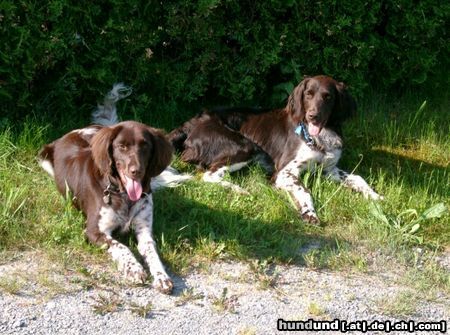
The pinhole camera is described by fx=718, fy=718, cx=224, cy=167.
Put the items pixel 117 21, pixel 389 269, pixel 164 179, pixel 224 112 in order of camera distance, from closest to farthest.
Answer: pixel 389 269, pixel 164 179, pixel 117 21, pixel 224 112

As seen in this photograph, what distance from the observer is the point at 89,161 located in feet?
16.4

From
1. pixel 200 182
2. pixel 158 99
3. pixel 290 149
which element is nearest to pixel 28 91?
pixel 158 99

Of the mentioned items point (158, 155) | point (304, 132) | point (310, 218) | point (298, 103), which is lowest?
point (310, 218)

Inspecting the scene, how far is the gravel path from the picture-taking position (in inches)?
153

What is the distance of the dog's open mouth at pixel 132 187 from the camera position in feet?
15.2

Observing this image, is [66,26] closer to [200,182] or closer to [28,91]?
A: [28,91]

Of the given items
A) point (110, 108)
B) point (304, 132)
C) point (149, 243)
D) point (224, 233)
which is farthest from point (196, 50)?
point (149, 243)

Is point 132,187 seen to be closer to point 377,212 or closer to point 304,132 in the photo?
point 377,212

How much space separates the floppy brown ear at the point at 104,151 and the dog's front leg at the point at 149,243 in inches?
14.0

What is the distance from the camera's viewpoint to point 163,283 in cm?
425

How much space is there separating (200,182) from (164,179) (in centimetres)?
31

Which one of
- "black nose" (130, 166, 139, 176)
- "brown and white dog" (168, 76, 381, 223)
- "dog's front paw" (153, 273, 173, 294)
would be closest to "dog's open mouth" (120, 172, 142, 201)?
"black nose" (130, 166, 139, 176)

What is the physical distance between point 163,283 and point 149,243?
1.52ft

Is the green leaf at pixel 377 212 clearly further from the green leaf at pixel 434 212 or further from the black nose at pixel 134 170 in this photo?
the black nose at pixel 134 170
